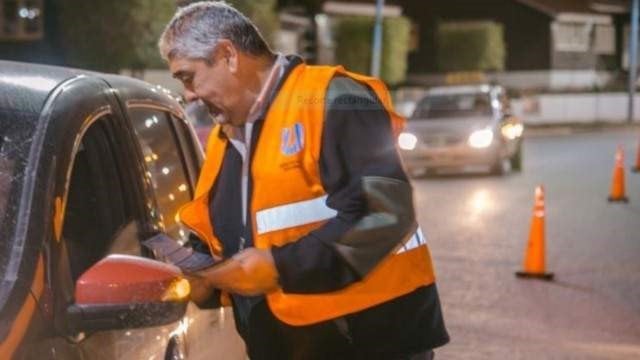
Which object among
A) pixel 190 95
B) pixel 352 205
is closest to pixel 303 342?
pixel 352 205

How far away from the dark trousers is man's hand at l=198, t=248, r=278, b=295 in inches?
7.2

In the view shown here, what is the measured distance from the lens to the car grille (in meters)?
20.4

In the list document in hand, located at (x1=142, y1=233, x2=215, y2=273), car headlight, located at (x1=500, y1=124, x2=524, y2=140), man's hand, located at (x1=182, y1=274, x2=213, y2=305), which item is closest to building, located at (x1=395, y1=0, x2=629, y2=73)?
car headlight, located at (x1=500, y1=124, x2=524, y2=140)

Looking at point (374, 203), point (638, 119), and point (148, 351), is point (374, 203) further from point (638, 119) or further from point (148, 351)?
point (638, 119)

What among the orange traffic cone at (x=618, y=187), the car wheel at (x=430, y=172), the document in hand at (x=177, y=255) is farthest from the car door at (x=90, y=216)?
the car wheel at (x=430, y=172)

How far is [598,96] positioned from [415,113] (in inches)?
991

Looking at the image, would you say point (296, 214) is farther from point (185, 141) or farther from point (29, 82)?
point (185, 141)

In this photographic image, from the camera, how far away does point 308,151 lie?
263 cm

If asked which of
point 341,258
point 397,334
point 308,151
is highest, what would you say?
point 308,151

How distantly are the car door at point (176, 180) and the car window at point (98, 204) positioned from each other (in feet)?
0.60

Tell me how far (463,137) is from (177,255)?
57.7 feet

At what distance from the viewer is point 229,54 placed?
2.70 m

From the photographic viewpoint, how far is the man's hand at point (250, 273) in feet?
8.52

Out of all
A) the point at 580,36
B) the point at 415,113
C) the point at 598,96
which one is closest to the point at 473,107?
the point at 415,113
